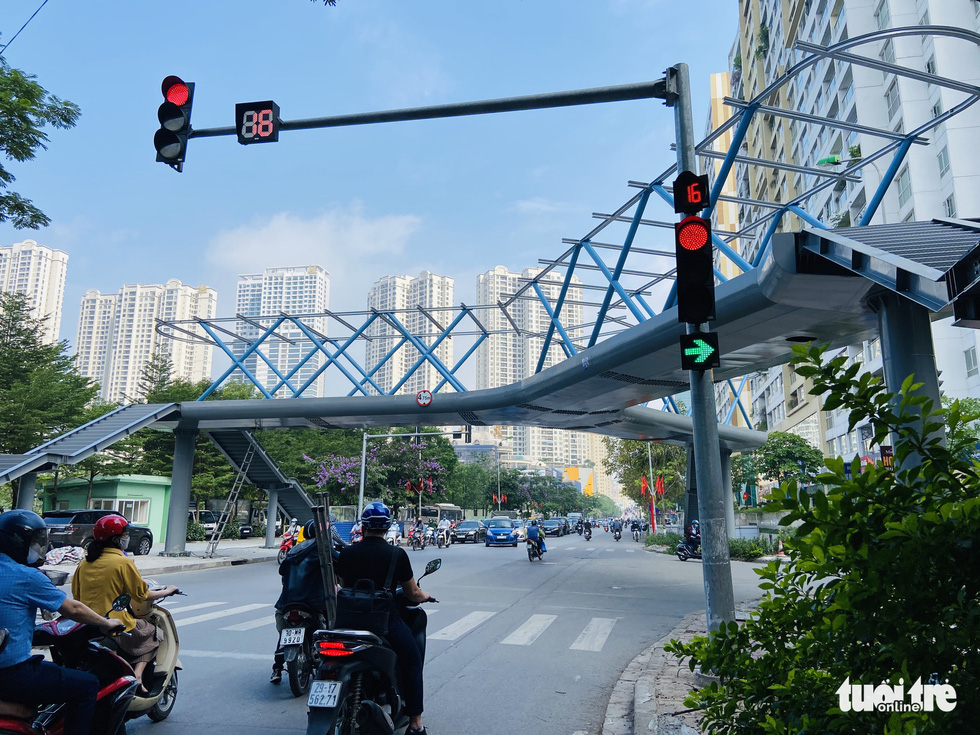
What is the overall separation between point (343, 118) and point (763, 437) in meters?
23.4

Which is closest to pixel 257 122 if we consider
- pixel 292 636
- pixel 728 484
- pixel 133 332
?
pixel 292 636

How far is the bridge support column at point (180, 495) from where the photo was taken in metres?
24.7

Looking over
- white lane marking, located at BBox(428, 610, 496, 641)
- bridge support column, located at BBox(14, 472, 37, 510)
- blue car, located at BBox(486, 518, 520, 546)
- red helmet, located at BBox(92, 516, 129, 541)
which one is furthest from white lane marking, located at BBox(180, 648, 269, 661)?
blue car, located at BBox(486, 518, 520, 546)

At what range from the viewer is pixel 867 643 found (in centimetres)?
234

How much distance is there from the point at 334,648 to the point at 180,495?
77.0 ft

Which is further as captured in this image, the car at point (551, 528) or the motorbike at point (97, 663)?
the car at point (551, 528)

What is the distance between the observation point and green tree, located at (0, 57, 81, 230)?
32.5 ft

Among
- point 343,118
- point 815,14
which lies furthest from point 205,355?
point 343,118

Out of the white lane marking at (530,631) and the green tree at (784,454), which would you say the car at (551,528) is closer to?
the green tree at (784,454)

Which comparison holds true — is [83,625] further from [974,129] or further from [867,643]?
[974,129]

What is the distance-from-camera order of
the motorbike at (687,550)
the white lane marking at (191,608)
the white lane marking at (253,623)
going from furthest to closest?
1. the motorbike at (687,550)
2. the white lane marking at (191,608)
3. the white lane marking at (253,623)

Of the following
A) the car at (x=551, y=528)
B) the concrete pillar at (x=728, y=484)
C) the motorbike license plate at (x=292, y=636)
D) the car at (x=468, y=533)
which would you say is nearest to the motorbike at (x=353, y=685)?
the motorbike license plate at (x=292, y=636)

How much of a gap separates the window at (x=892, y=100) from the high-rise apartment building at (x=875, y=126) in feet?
0.31

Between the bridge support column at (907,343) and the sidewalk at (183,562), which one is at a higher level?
the bridge support column at (907,343)
